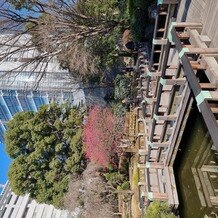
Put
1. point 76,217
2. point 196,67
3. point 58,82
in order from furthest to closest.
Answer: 1. point 58,82
2. point 76,217
3. point 196,67

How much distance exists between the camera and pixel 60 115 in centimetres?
1475

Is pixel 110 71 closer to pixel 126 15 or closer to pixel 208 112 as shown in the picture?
pixel 126 15

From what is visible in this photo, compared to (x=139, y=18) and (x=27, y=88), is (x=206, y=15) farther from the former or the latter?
(x=27, y=88)

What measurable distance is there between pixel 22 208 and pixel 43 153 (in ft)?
25.5

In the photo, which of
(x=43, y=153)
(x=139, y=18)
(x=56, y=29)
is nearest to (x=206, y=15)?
(x=139, y=18)

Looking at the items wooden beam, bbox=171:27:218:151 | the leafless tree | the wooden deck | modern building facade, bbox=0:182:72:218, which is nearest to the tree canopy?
the leafless tree

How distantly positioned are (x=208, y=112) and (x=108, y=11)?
30.9 feet

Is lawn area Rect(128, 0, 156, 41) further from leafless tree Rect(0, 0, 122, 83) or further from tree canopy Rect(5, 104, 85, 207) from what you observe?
tree canopy Rect(5, 104, 85, 207)

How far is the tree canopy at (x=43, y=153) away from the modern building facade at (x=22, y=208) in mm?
5040

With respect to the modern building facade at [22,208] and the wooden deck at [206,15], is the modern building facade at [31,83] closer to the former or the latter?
the modern building facade at [22,208]

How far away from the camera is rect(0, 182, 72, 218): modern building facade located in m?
19.0

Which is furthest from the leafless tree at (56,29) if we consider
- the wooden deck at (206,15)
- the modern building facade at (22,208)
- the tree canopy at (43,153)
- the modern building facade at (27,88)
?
the modern building facade at (22,208)

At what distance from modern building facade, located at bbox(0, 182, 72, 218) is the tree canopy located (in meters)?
5.04

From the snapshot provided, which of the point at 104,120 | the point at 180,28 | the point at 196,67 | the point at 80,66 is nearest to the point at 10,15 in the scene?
the point at 80,66
